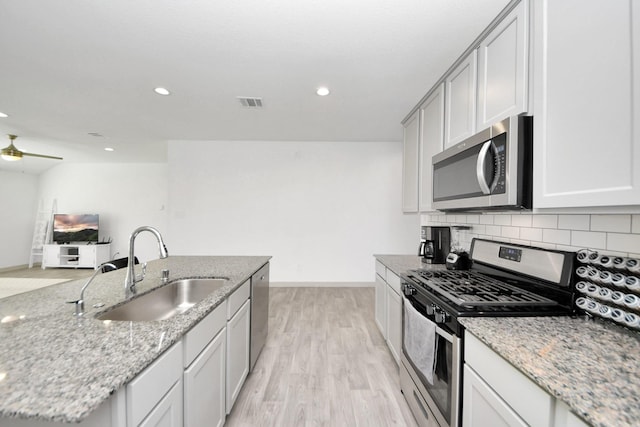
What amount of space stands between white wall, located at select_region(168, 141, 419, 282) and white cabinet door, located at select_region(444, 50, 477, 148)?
2758 millimetres

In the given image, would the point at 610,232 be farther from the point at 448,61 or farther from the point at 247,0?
the point at 247,0

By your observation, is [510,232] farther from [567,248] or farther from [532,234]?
[567,248]

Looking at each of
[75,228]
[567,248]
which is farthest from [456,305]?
[75,228]

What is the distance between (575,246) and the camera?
127cm

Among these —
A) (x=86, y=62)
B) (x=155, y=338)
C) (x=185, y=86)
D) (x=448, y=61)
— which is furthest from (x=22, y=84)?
(x=448, y=61)

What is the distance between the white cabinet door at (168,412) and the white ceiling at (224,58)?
2.05 metres

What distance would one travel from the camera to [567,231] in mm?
1319

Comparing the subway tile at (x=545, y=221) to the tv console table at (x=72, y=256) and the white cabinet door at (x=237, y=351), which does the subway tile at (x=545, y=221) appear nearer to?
the white cabinet door at (x=237, y=351)

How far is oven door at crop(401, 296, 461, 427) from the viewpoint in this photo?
3.75 feet

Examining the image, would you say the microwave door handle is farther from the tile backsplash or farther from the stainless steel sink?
the stainless steel sink

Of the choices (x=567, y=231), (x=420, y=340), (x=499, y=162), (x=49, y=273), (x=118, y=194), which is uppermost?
(x=118, y=194)

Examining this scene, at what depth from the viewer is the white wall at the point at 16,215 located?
5.93 meters

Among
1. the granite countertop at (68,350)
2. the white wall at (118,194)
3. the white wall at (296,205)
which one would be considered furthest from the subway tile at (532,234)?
the white wall at (118,194)

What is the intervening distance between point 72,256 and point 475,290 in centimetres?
831
